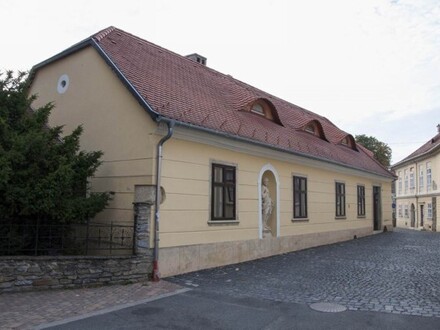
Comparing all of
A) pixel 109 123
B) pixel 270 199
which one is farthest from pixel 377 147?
pixel 109 123

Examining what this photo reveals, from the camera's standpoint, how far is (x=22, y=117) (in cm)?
931

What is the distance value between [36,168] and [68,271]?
2.18 m

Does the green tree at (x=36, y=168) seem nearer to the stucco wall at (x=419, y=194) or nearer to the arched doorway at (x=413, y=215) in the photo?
the stucco wall at (x=419, y=194)

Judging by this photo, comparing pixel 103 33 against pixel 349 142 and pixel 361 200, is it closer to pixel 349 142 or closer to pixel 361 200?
pixel 361 200

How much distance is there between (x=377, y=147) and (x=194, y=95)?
42337 millimetres

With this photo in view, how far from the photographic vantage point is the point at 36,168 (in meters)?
8.35

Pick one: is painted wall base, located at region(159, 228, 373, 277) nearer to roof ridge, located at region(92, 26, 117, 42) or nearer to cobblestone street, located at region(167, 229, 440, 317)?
cobblestone street, located at region(167, 229, 440, 317)

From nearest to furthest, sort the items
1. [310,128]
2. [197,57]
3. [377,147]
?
[197,57] → [310,128] → [377,147]

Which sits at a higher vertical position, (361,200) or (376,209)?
(361,200)

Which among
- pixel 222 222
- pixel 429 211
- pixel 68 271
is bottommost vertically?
pixel 68 271

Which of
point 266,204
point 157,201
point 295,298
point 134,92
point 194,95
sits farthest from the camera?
point 266,204

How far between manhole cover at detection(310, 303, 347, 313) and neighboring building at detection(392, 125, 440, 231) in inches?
1069

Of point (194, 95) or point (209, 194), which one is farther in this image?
point (194, 95)

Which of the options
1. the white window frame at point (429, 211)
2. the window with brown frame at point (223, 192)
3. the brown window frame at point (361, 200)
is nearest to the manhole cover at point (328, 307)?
the window with brown frame at point (223, 192)
